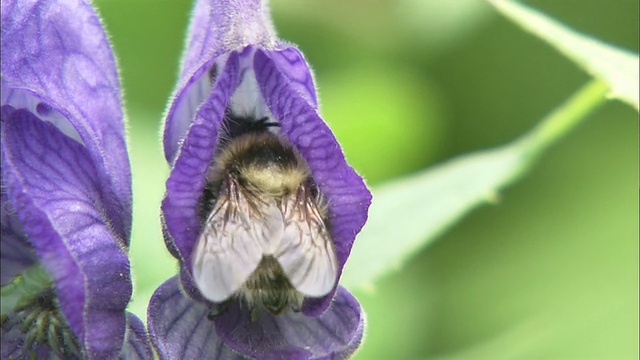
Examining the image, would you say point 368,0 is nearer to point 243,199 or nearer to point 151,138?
point 151,138

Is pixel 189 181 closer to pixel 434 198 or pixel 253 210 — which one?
pixel 253 210

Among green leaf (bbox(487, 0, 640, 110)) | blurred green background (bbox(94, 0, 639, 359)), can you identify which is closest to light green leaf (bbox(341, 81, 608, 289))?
green leaf (bbox(487, 0, 640, 110))

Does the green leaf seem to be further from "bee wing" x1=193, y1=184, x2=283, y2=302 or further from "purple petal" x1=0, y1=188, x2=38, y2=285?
"purple petal" x1=0, y1=188, x2=38, y2=285

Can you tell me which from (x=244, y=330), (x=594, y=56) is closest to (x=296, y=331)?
(x=244, y=330)

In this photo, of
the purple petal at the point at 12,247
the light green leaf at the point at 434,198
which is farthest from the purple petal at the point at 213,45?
the light green leaf at the point at 434,198

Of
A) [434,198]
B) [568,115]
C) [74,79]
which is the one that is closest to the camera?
[74,79]

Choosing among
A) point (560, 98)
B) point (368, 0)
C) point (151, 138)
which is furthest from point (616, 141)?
point (151, 138)

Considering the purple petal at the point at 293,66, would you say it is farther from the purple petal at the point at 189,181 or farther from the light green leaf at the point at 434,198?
the light green leaf at the point at 434,198

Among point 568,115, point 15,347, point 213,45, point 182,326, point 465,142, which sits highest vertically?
point 465,142
